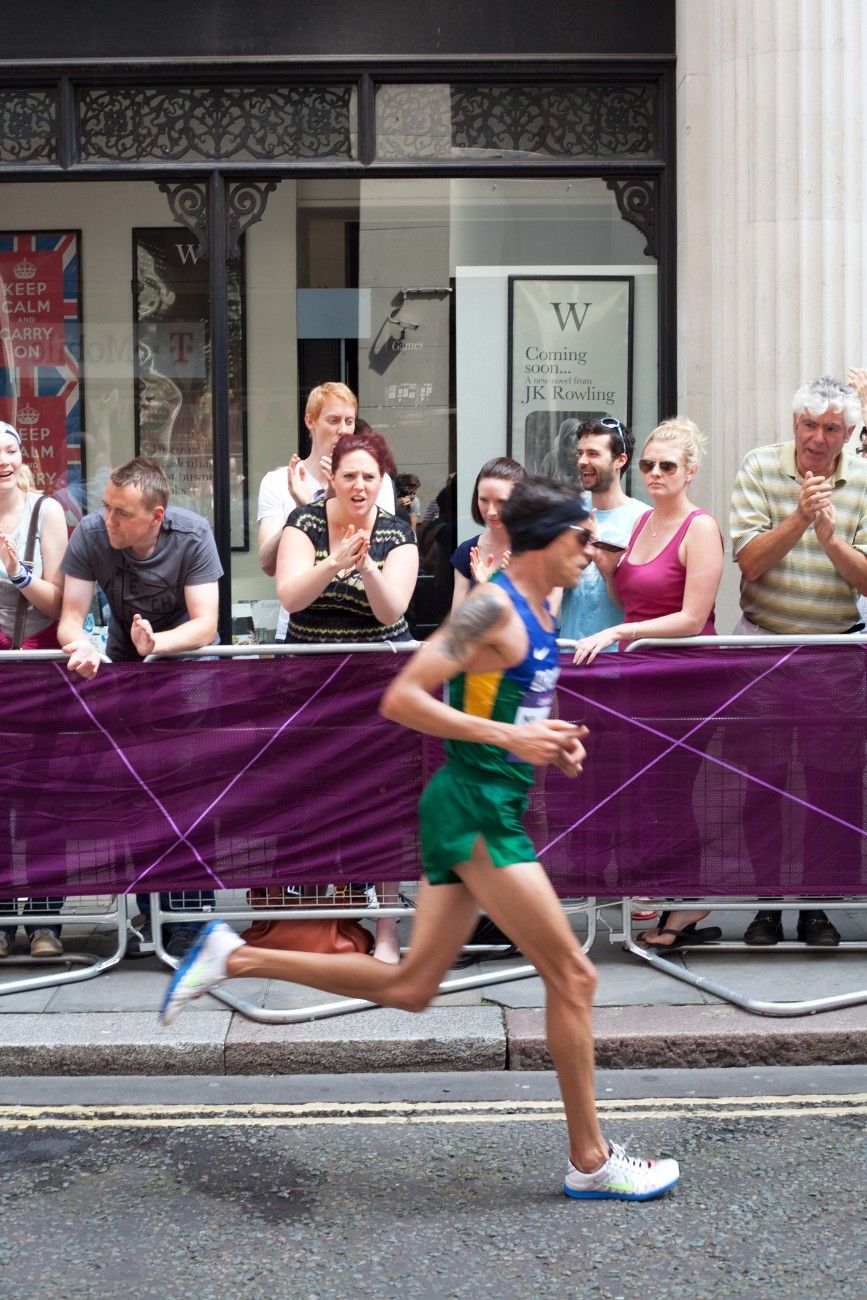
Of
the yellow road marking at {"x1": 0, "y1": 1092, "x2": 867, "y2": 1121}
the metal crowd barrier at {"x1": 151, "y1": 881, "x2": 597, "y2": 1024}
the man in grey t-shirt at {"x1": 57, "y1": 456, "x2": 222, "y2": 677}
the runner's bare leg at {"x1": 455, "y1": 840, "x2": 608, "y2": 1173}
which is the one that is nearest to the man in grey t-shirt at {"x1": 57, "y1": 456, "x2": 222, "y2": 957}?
the man in grey t-shirt at {"x1": 57, "y1": 456, "x2": 222, "y2": 677}

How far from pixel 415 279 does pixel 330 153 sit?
34.6 inches

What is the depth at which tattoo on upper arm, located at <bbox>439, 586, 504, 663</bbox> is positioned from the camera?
428 cm

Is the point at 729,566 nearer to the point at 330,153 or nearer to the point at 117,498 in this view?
the point at 330,153

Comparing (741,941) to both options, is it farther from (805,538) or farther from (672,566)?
(805,538)

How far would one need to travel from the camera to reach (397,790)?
6.53m

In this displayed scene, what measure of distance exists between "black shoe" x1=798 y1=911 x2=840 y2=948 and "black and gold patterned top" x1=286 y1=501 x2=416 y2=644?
2045 millimetres

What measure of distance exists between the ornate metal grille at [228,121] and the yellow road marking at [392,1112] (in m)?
6.09

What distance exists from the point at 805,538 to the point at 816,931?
1.63 meters

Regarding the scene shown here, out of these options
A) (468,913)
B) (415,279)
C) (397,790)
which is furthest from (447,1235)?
(415,279)

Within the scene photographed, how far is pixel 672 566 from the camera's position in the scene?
6.73 metres

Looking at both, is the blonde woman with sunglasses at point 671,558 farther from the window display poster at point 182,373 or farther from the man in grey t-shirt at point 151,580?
the window display poster at point 182,373

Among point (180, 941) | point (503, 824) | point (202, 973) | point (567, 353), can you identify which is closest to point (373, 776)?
point (180, 941)

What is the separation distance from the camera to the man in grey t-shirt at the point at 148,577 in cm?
653

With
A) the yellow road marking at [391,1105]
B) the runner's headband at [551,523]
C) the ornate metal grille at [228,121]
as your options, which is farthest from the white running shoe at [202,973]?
the ornate metal grille at [228,121]
